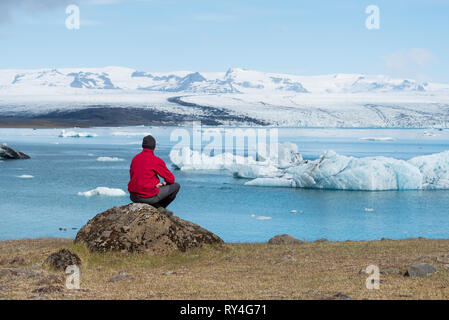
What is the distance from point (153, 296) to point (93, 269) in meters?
2.43

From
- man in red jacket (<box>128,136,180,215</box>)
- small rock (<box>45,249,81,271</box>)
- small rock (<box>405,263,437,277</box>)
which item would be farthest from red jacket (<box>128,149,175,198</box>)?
small rock (<box>405,263,437,277</box>)

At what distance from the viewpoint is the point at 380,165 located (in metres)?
24.9

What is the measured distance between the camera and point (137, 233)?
29.6 feet

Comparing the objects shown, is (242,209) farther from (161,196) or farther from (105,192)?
(161,196)

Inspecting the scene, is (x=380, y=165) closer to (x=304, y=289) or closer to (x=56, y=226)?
(x=56, y=226)

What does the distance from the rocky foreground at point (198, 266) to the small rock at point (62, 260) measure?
0.01 m

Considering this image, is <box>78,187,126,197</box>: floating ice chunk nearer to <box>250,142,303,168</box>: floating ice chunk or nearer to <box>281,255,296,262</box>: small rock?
<box>250,142,303,168</box>: floating ice chunk

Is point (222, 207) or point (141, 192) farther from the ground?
point (141, 192)

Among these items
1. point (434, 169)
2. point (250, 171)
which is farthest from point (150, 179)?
point (250, 171)

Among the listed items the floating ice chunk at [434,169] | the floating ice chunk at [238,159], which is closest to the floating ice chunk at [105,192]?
the floating ice chunk at [238,159]

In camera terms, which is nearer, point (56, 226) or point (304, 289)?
point (304, 289)

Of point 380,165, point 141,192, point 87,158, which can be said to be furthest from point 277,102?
point 141,192

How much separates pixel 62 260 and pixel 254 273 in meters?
2.51

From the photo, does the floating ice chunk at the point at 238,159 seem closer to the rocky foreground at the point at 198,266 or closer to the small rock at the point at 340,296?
the rocky foreground at the point at 198,266
